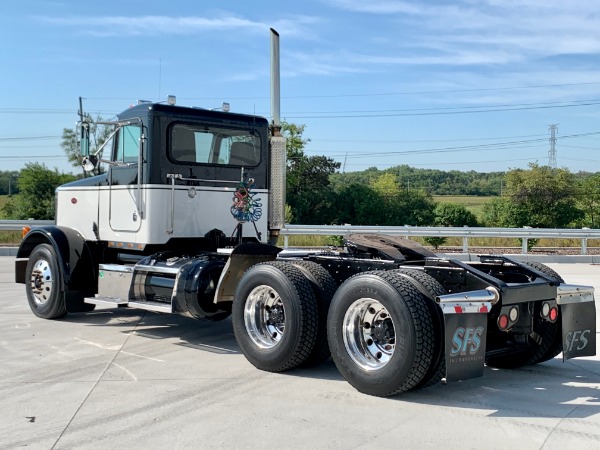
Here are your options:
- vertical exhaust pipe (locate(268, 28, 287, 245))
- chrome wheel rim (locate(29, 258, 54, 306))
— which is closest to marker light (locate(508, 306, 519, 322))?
vertical exhaust pipe (locate(268, 28, 287, 245))

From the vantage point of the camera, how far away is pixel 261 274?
21.9 feet

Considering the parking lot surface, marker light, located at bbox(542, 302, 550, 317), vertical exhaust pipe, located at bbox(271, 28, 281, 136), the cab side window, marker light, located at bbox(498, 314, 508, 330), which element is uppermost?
vertical exhaust pipe, located at bbox(271, 28, 281, 136)

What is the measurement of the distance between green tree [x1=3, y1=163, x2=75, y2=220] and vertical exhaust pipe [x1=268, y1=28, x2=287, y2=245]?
22500 mm

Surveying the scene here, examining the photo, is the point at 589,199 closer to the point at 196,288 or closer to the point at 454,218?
the point at 454,218

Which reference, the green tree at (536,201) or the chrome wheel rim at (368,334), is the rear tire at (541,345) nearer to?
the chrome wheel rim at (368,334)

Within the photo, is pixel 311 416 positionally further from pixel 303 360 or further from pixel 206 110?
pixel 206 110

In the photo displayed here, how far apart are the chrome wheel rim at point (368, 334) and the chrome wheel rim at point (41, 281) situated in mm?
4926

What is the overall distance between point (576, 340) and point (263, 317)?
2928mm

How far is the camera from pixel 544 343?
665 centimetres

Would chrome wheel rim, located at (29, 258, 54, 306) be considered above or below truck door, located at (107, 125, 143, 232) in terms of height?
below

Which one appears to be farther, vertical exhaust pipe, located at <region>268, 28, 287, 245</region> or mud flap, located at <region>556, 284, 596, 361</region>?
vertical exhaust pipe, located at <region>268, 28, 287, 245</region>

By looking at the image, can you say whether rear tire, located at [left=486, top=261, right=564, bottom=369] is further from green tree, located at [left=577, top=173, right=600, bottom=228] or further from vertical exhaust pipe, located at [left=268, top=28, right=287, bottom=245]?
green tree, located at [left=577, top=173, right=600, bottom=228]

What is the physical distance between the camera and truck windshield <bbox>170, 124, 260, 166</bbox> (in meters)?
8.50

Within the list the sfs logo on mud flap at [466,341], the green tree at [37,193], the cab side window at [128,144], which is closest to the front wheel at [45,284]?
the cab side window at [128,144]
